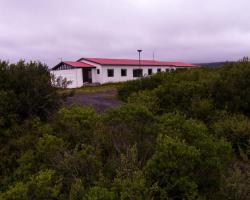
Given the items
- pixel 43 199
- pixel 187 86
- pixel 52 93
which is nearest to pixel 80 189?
pixel 43 199

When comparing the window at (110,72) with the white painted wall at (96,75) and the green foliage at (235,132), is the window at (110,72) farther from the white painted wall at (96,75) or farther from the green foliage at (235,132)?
the green foliage at (235,132)

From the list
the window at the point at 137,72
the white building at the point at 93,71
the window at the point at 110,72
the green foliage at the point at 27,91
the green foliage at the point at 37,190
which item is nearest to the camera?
the green foliage at the point at 37,190

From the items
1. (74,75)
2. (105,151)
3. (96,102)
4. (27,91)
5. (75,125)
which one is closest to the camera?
(105,151)

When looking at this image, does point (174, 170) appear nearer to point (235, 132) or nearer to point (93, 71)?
point (235, 132)

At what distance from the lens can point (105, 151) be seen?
6871 millimetres

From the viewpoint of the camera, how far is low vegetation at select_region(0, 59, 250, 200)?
213 inches

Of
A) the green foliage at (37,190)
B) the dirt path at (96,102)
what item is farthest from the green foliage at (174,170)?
the dirt path at (96,102)

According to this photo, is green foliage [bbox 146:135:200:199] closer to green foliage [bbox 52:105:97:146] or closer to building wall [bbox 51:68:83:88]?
green foliage [bbox 52:105:97:146]

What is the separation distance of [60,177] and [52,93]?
5.06m

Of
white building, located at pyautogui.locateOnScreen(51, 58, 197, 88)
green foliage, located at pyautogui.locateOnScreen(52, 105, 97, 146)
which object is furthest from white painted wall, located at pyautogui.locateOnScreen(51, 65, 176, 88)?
green foliage, located at pyautogui.locateOnScreen(52, 105, 97, 146)

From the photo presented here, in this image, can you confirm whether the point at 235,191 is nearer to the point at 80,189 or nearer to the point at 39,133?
the point at 80,189

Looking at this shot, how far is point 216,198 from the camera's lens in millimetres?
5914

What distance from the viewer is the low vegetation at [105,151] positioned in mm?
5414

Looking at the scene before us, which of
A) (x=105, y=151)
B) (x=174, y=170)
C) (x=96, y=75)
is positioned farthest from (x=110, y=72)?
(x=174, y=170)
